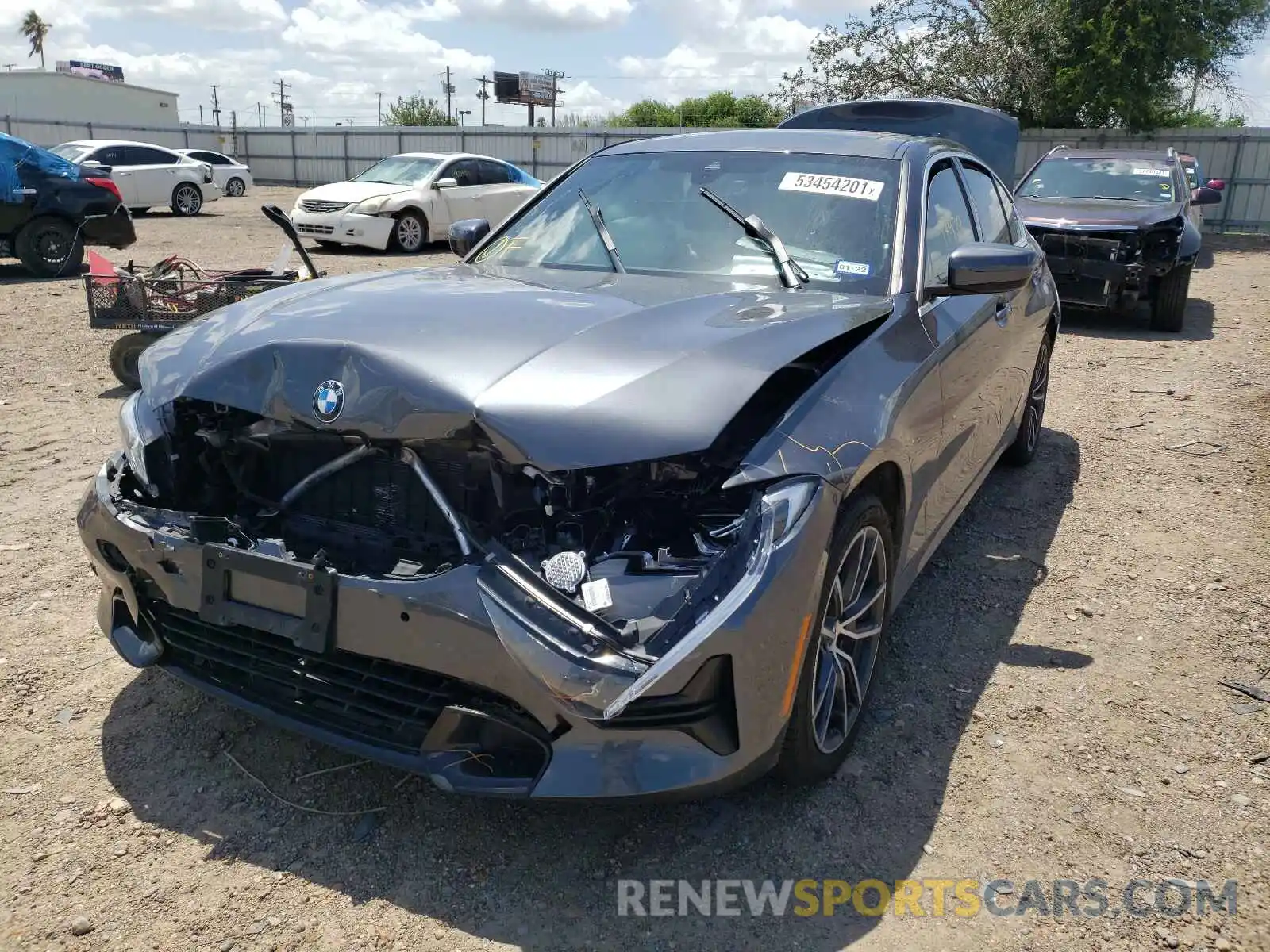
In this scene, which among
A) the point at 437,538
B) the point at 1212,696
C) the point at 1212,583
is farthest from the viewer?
the point at 1212,583

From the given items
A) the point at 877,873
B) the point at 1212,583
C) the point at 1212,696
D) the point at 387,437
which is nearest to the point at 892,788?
the point at 877,873

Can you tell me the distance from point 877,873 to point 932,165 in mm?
2614

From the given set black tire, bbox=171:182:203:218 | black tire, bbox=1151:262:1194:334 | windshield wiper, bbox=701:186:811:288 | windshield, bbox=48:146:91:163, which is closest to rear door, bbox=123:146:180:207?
black tire, bbox=171:182:203:218

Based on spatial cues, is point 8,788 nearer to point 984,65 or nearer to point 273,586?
point 273,586

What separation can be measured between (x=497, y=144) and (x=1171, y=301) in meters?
23.6

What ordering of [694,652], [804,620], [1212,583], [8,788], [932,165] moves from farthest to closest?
[1212,583], [932,165], [8,788], [804,620], [694,652]

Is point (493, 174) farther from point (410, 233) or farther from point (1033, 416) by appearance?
point (1033, 416)

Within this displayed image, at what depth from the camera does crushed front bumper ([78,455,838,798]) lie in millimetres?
2057

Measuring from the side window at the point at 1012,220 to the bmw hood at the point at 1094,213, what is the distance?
14.6 ft

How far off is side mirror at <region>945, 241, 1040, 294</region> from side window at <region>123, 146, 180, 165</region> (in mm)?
21269

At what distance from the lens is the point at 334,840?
242 cm

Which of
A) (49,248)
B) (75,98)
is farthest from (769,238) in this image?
(75,98)

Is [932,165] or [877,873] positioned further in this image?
[932,165]

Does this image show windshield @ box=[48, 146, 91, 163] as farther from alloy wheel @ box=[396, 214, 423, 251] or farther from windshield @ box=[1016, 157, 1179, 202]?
windshield @ box=[1016, 157, 1179, 202]
